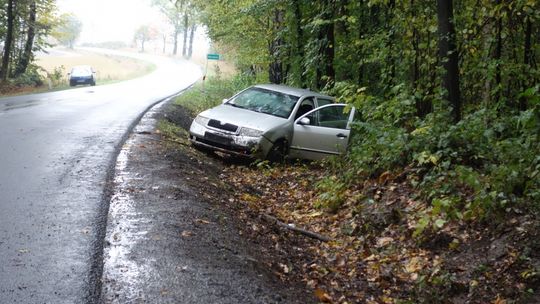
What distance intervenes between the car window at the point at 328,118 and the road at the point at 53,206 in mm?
4276

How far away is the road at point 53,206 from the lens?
4535mm

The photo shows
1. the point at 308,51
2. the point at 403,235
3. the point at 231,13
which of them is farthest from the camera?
the point at 231,13

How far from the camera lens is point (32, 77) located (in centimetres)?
3300

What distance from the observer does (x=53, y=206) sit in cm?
664

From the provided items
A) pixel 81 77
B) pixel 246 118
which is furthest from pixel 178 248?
pixel 81 77

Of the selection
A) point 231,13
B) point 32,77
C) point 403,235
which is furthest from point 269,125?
point 32,77

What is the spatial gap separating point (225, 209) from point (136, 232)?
182 cm

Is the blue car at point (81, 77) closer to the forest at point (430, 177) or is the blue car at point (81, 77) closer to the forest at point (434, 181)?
the forest at point (430, 177)

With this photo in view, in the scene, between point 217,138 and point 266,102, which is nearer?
point 217,138

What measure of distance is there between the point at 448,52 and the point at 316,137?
374 centimetres

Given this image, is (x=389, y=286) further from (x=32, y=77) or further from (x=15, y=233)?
(x=32, y=77)

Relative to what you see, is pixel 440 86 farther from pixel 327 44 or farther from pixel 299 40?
pixel 299 40

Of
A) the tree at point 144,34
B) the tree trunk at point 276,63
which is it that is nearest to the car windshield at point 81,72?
the tree trunk at point 276,63

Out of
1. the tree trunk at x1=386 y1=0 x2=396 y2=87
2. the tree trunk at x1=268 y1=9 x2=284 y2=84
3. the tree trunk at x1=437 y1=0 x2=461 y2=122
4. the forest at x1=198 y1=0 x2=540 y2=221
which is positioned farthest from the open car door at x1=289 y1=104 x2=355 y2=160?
the tree trunk at x1=268 y1=9 x2=284 y2=84
